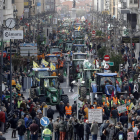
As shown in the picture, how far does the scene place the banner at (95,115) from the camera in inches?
872

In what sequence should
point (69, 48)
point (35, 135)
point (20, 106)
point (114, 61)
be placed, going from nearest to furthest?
point (35, 135) → point (20, 106) → point (114, 61) → point (69, 48)

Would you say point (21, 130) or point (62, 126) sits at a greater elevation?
point (62, 126)

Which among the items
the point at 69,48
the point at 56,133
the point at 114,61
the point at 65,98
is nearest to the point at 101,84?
the point at 65,98

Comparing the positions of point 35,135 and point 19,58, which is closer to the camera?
point 35,135

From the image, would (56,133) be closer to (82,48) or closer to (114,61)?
(114,61)

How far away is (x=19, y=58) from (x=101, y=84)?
52.9ft

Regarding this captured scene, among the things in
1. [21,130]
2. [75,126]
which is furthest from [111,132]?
[21,130]

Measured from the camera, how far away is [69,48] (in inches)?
2714

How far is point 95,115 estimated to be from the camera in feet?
73.0

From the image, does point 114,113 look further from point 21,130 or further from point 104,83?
point 104,83

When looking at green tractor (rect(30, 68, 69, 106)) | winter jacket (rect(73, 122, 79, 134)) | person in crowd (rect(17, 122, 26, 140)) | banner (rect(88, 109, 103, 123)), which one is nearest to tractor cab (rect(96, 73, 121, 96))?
green tractor (rect(30, 68, 69, 106))

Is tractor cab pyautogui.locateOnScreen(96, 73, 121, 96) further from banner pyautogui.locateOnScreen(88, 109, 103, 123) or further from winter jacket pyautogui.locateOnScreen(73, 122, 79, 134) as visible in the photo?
winter jacket pyautogui.locateOnScreen(73, 122, 79, 134)

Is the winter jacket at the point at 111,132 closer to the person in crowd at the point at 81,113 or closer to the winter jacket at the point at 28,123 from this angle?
the winter jacket at the point at 28,123

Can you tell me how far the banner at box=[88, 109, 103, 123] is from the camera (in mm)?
22156
